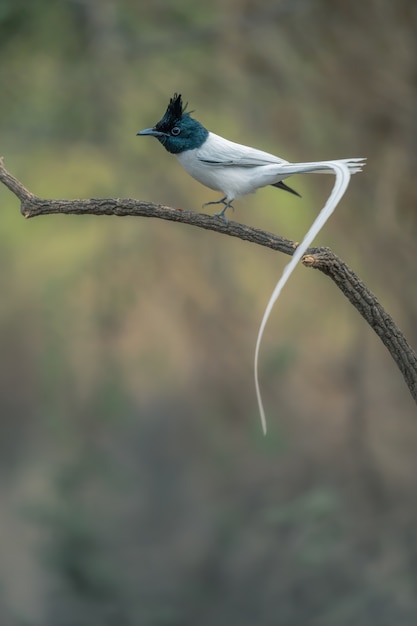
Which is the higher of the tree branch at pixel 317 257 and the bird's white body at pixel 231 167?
the bird's white body at pixel 231 167

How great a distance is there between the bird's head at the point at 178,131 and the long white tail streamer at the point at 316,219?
14 centimetres

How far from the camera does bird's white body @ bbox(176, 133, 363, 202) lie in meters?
1.37

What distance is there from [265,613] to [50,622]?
3.03ft

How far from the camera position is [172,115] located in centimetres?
138

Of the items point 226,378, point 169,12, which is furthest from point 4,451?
point 169,12

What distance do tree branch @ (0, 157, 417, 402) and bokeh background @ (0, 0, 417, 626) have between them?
2105 mm

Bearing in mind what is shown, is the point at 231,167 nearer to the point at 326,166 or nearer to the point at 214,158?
the point at 214,158

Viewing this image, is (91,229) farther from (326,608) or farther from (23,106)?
(326,608)

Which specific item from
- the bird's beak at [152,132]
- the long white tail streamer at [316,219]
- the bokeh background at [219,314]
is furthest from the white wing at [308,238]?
the bokeh background at [219,314]

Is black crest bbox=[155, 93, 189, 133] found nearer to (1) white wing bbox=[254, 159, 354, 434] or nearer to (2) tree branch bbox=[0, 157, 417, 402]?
(2) tree branch bbox=[0, 157, 417, 402]

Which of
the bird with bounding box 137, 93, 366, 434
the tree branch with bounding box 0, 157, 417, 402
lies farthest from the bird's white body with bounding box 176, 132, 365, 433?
the tree branch with bounding box 0, 157, 417, 402

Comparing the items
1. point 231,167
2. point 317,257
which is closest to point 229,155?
point 231,167

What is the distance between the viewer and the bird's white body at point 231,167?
1.37 meters

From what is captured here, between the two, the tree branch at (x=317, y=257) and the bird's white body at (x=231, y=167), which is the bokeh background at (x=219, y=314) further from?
the tree branch at (x=317, y=257)
